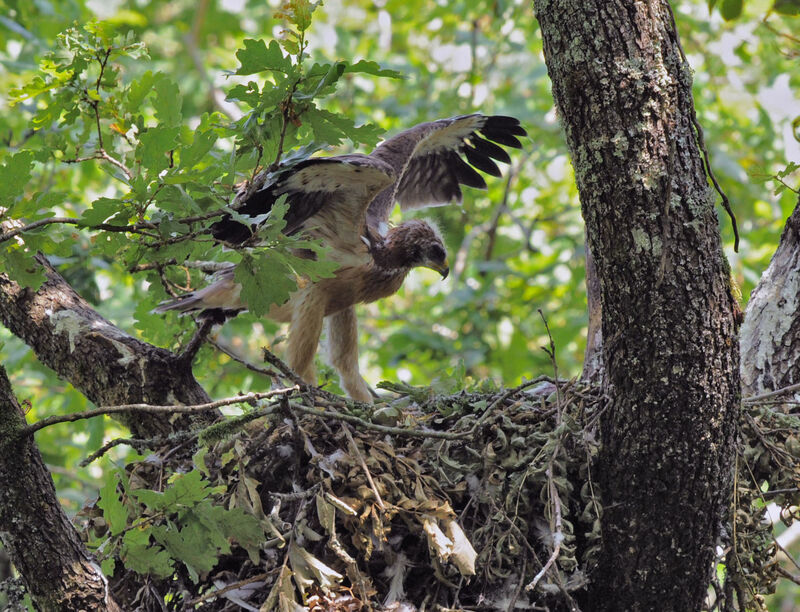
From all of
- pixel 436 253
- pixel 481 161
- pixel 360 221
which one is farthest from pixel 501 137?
pixel 360 221

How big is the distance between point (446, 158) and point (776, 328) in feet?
8.01

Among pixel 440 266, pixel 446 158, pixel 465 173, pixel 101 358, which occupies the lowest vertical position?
pixel 101 358

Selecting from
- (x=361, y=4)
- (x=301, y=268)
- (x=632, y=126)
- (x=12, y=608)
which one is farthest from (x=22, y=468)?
(x=361, y=4)

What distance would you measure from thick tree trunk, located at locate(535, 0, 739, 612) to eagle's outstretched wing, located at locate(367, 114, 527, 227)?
89.0 inches

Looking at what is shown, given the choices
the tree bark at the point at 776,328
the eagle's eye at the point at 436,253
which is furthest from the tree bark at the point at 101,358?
the tree bark at the point at 776,328

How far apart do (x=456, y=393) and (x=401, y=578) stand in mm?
1043

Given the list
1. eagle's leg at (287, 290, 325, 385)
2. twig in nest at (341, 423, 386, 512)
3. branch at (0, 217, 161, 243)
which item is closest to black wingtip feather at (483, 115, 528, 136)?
eagle's leg at (287, 290, 325, 385)

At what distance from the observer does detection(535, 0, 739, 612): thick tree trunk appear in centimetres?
229

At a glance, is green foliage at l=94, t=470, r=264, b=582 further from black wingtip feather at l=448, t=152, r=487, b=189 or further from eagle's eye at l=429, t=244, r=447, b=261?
black wingtip feather at l=448, t=152, r=487, b=189

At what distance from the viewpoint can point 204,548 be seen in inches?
89.0

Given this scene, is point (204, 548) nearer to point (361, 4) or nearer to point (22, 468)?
point (22, 468)

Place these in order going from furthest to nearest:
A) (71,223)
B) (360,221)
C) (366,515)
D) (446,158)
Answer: (446,158) < (360,221) < (366,515) < (71,223)

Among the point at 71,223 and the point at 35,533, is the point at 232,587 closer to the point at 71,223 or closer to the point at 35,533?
the point at 35,533

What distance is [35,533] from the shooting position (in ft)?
6.99
